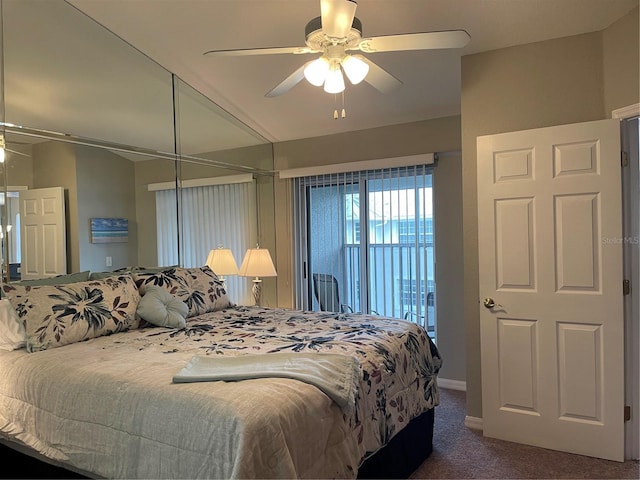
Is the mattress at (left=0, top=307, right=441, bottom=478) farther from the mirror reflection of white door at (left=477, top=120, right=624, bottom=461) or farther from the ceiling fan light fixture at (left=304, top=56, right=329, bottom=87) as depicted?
the ceiling fan light fixture at (left=304, top=56, right=329, bottom=87)

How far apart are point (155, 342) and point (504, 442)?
7.54ft

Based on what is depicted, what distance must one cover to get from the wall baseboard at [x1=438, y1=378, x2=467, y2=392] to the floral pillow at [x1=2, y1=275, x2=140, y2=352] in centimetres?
268

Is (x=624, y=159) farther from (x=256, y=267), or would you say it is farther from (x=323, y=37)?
(x=256, y=267)

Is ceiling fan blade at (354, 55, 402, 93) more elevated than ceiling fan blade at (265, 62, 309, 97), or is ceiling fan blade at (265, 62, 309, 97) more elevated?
ceiling fan blade at (265, 62, 309, 97)

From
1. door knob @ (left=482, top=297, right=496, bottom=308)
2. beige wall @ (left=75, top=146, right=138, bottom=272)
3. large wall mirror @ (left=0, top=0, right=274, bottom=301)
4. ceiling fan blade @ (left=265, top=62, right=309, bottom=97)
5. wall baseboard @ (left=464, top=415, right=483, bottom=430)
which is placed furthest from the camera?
beige wall @ (left=75, top=146, right=138, bottom=272)

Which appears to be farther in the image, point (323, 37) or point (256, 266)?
point (256, 266)

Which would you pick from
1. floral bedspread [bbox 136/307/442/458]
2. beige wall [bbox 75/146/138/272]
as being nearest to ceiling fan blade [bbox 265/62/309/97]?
floral bedspread [bbox 136/307/442/458]

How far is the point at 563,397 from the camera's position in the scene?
265cm

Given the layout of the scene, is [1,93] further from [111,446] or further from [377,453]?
[377,453]

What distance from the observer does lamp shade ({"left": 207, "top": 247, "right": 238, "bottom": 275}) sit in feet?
13.4

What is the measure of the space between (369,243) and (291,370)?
A: 102 inches

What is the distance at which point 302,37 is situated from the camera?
2.96 metres

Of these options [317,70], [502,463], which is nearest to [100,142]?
[317,70]

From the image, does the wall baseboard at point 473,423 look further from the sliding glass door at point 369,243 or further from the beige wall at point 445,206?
the sliding glass door at point 369,243
